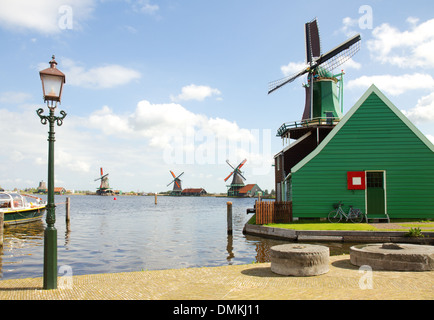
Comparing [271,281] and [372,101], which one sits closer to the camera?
[271,281]

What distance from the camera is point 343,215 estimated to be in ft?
72.6

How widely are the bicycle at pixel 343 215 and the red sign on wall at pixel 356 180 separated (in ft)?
4.29

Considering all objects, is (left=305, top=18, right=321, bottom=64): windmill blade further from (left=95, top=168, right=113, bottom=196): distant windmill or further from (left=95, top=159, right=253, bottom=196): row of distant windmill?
(left=95, top=168, right=113, bottom=196): distant windmill

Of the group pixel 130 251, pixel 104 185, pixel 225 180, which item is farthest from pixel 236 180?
pixel 130 251

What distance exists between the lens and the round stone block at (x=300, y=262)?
900 cm

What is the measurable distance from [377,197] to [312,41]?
921 inches

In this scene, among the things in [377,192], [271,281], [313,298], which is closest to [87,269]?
[271,281]

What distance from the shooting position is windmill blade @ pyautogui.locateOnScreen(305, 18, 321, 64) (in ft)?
127

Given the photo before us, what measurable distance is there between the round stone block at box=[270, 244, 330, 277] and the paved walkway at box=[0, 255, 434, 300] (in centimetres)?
22

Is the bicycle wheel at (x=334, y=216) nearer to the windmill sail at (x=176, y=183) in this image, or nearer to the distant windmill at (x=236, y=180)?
the distant windmill at (x=236, y=180)

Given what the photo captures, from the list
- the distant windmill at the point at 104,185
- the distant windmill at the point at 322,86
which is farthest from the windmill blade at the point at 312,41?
the distant windmill at the point at 104,185

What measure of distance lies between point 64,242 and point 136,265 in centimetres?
978
